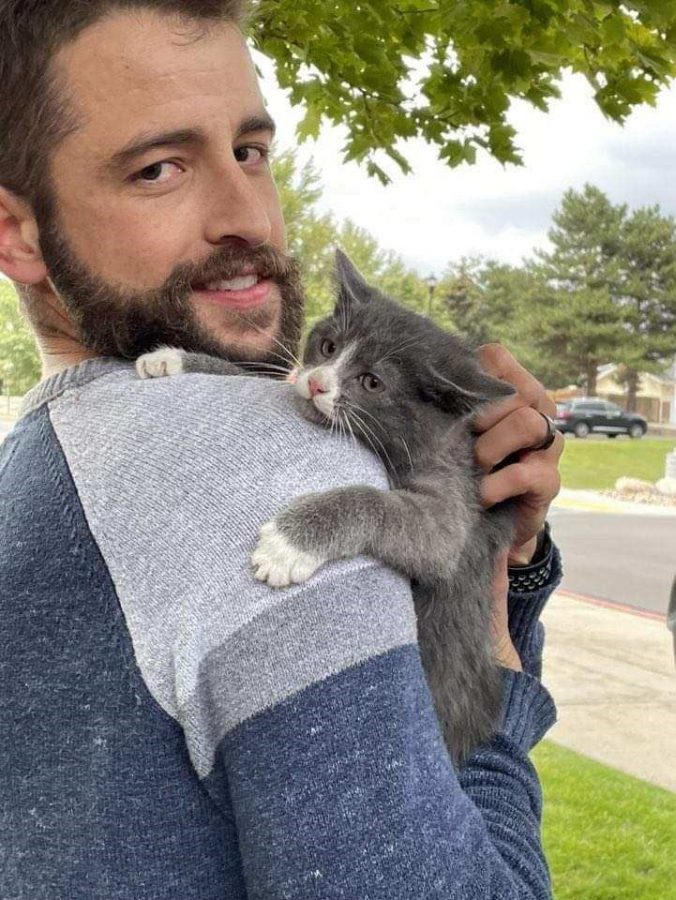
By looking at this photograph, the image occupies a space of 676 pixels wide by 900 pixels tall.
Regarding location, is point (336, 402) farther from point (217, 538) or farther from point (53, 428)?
point (217, 538)

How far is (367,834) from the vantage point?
1193 mm

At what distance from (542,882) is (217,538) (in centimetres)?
72

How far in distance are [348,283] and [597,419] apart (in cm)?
3696

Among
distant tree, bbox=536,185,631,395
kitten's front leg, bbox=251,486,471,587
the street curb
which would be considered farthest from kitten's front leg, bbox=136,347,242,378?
distant tree, bbox=536,185,631,395

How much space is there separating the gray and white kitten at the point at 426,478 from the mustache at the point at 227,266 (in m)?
0.17

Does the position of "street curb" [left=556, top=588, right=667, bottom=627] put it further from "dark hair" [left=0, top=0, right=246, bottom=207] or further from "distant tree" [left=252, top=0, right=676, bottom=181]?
"dark hair" [left=0, top=0, right=246, bottom=207]

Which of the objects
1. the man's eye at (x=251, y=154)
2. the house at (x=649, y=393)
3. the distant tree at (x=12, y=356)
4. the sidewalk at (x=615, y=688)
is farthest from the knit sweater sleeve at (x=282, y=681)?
the house at (x=649, y=393)

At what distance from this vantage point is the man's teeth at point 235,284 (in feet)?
6.63

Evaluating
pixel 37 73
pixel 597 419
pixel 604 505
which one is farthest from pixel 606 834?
pixel 597 419

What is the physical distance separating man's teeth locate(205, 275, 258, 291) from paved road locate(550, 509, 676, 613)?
11.1 m

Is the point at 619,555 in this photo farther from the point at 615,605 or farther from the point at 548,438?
the point at 548,438

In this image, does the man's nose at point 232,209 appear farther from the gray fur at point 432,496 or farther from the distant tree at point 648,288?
the distant tree at point 648,288

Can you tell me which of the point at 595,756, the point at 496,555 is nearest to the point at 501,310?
the point at 595,756

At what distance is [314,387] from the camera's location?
2084 millimetres
